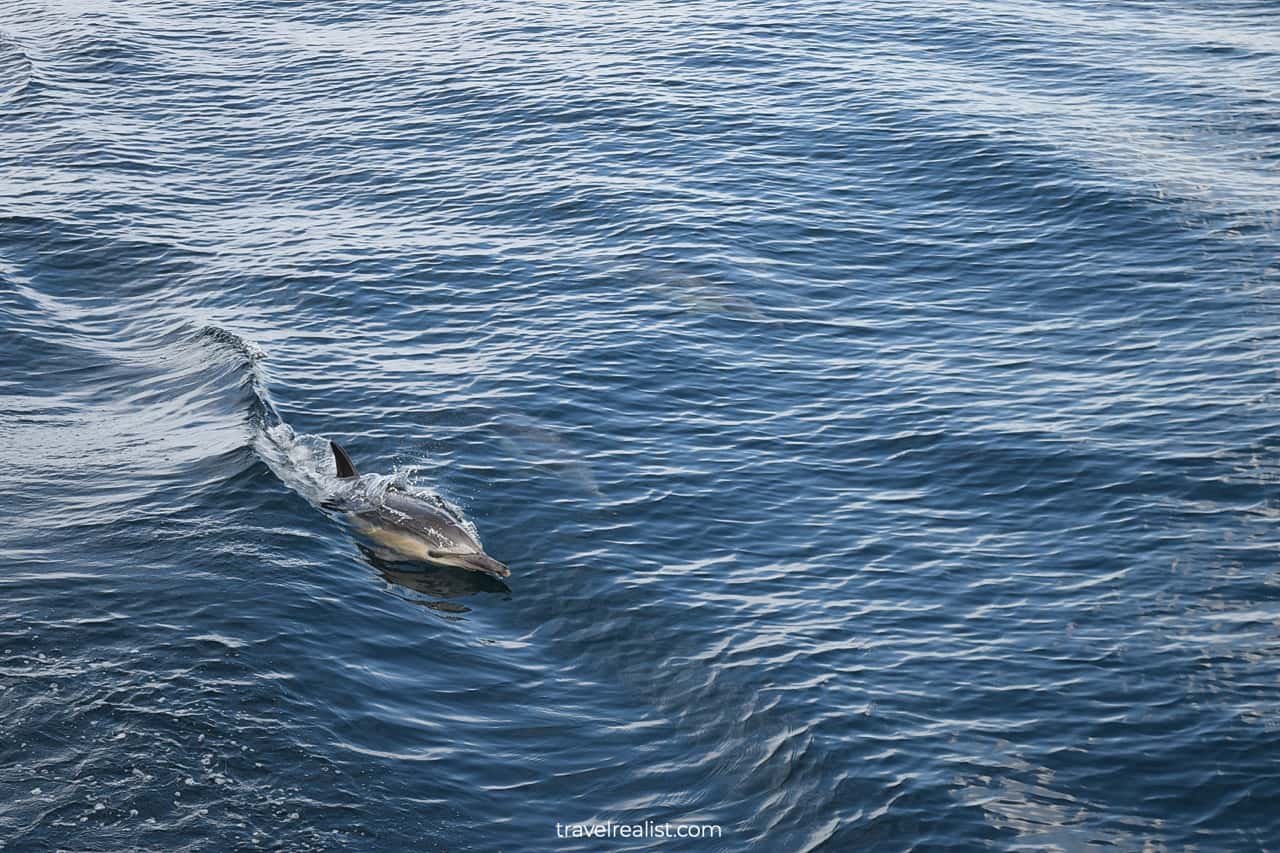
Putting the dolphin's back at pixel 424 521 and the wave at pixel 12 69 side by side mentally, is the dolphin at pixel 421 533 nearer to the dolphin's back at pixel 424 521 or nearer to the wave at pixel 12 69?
the dolphin's back at pixel 424 521

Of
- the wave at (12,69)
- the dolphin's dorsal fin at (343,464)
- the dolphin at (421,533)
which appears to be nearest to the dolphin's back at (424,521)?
the dolphin at (421,533)

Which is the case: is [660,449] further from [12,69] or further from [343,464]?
[12,69]

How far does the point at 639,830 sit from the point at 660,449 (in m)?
11.1

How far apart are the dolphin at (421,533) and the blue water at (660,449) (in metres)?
0.42

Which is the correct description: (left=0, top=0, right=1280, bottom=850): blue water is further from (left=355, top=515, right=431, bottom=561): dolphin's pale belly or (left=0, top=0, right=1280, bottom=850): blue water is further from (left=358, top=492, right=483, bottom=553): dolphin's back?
(left=358, top=492, right=483, bottom=553): dolphin's back

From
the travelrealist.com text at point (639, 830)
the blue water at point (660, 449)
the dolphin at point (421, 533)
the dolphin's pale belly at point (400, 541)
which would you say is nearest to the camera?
the travelrealist.com text at point (639, 830)

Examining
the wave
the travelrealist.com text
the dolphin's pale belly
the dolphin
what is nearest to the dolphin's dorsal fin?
the dolphin

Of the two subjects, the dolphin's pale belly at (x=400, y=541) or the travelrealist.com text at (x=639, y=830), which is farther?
the dolphin's pale belly at (x=400, y=541)

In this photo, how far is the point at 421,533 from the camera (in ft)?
75.8

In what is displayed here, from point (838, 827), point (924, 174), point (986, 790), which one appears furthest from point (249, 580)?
point (924, 174)

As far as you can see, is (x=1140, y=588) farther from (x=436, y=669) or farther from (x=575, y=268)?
(x=575, y=268)

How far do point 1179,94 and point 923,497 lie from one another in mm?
27048

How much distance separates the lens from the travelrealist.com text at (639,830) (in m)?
17.7

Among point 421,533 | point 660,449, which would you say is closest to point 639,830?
point 421,533
